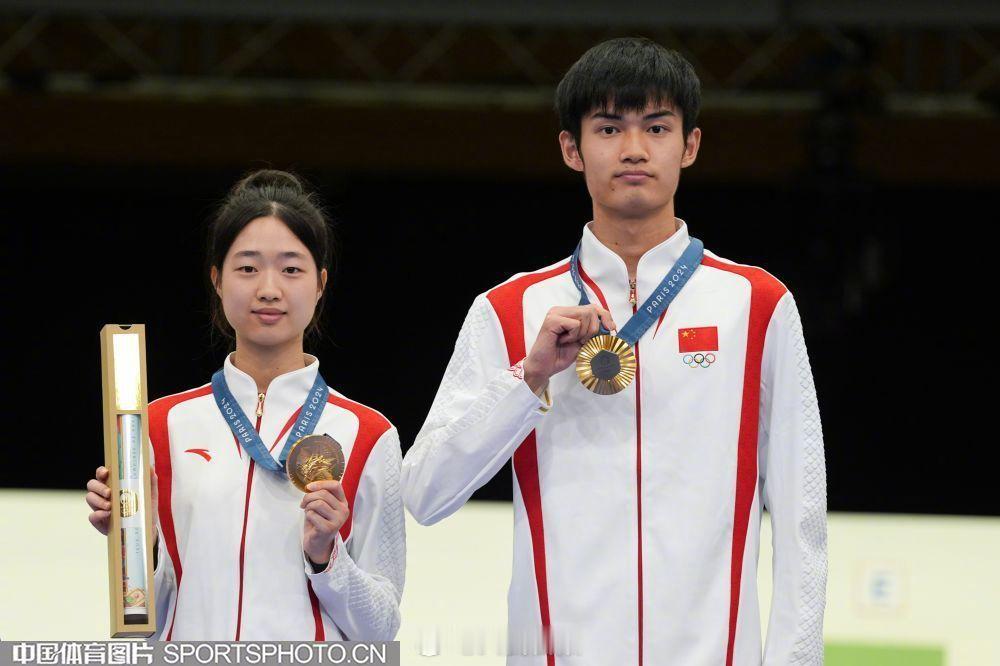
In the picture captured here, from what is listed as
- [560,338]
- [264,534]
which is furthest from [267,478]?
[560,338]

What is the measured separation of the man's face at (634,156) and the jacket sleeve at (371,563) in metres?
0.62

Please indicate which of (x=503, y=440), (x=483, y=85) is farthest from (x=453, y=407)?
(x=483, y=85)

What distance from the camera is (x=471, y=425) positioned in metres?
2.27

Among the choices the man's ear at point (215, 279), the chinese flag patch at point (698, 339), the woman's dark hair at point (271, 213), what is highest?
the woman's dark hair at point (271, 213)

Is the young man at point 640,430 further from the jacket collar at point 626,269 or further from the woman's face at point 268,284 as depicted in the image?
the woman's face at point 268,284

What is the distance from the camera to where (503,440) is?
224 cm

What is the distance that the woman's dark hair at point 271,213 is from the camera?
8.57 ft

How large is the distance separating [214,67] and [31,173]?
124 centimetres

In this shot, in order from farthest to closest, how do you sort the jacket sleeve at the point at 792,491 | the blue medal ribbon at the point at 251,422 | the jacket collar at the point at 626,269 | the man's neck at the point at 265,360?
the man's neck at the point at 265,360 < the blue medal ribbon at the point at 251,422 < the jacket collar at the point at 626,269 < the jacket sleeve at the point at 792,491

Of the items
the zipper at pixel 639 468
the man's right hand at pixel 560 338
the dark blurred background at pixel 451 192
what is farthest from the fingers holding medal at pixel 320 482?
the dark blurred background at pixel 451 192

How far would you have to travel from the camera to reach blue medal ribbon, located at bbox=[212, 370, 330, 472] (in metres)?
2.50

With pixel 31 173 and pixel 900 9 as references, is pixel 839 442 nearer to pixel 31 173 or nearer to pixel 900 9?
pixel 900 9

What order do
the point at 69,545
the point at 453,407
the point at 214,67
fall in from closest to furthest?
the point at 453,407 < the point at 69,545 < the point at 214,67

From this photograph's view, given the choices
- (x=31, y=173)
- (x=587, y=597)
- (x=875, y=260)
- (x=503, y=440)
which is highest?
(x=31, y=173)
